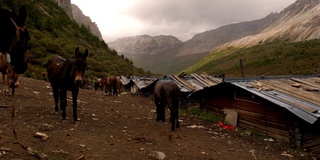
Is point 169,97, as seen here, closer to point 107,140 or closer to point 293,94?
point 107,140

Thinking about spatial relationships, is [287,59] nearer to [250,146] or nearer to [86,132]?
[250,146]

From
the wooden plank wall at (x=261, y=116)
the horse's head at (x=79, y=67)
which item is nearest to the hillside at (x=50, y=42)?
the horse's head at (x=79, y=67)

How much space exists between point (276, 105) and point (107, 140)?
30.7 feet

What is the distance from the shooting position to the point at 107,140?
859cm

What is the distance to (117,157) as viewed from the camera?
7.34 metres

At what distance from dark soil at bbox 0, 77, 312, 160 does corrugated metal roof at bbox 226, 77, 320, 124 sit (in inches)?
73.7

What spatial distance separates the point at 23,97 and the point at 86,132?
5587 mm

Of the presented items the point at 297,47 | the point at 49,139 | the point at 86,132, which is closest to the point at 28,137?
the point at 49,139

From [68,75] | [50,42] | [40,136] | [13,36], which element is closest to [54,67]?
[68,75]

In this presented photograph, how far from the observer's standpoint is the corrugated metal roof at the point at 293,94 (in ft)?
39.3

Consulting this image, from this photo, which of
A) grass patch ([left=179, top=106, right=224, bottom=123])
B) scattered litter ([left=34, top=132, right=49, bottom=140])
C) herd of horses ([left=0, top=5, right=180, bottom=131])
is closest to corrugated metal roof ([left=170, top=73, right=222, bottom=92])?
grass patch ([left=179, top=106, right=224, bottom=123])

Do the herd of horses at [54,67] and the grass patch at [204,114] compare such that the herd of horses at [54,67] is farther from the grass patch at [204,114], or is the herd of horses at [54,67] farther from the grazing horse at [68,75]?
the grass patch at [204,114]

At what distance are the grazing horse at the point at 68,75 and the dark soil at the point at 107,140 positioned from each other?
2.92 feet

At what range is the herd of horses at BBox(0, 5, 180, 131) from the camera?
12.2 feet
